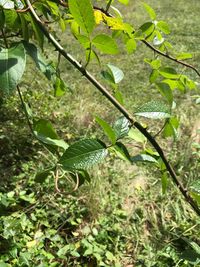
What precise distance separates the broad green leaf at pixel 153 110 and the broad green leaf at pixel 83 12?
12 cm

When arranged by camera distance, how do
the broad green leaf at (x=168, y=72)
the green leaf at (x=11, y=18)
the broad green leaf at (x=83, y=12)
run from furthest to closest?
1. the broad green leaf at (x=168, y=72)
2. the green leaf at (x=11, y=18)
3. the broad green leaf at (x=83, y=12)

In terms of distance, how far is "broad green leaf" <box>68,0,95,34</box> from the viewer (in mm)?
375

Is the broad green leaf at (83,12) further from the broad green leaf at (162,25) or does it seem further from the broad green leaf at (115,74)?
the broad green leaf at (162,25)

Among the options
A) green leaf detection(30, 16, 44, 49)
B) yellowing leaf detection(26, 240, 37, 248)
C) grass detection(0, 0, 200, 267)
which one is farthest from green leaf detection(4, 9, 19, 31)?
yellowing leaf detection(26, 240, 37, 248)

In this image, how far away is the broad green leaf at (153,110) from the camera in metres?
0.47

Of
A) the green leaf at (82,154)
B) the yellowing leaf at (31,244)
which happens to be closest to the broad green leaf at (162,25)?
Answer: the green leaf at (82,154)

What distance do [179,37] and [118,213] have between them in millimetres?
3352

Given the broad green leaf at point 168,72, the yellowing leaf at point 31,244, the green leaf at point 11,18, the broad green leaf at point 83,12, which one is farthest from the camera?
the yellowing leaf at point 31,244

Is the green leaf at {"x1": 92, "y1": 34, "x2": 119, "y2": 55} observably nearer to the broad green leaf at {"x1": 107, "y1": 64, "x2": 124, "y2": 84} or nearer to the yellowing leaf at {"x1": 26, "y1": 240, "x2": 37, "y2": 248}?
the broad green leaf at {"x1": 107, "y1": 64, "x2": 124, "y2": 84}

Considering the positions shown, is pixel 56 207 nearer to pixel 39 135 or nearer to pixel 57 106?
pixel 57 106

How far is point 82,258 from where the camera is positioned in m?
1.92

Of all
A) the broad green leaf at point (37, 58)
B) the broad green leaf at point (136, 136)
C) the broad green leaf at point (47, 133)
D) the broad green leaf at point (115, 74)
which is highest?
the broad green leaf at point (37, 58)

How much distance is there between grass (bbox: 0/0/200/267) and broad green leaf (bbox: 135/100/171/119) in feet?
3.44

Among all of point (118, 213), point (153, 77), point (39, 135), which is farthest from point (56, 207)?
point (39, 135)
